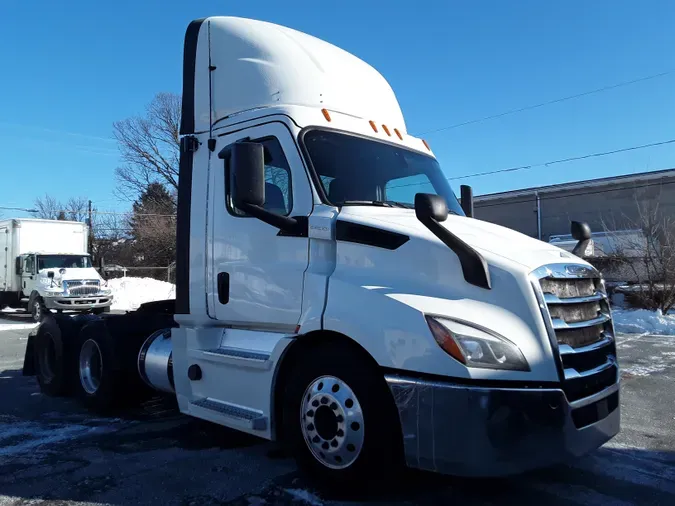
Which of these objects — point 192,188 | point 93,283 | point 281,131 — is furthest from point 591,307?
point 93,283

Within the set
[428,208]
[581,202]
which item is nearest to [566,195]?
[581,202]

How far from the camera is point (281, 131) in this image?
171 inches

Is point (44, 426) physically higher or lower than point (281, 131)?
lower

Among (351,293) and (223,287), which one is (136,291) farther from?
(351,293)

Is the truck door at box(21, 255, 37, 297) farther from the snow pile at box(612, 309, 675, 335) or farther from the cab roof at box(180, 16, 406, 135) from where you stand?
the snow pile at box(612, 309, 675, 335)

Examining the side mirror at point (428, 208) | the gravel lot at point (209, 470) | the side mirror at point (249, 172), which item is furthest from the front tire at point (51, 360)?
the side mirror at point (428, 208)

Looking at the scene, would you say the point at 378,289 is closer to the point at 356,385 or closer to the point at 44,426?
the point at 356,385

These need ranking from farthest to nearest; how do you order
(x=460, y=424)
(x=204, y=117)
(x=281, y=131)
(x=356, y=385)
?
1. (x=204, y=117)
2. (x=281, y=131)
3. (x=356, y=385)
4. (x=460, y=424)

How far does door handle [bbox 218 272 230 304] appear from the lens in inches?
182

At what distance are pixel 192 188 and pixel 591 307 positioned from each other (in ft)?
10.9

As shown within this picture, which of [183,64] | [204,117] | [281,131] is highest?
[183,64]

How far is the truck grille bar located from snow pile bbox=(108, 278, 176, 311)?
24.0 meters

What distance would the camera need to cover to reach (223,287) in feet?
15.3

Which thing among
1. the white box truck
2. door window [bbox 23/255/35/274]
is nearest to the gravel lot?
the white box truck
